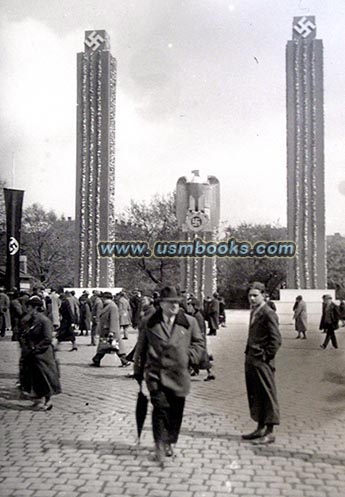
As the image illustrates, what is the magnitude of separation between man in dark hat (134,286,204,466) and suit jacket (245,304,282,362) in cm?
83

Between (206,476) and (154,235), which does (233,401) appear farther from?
(154,235)

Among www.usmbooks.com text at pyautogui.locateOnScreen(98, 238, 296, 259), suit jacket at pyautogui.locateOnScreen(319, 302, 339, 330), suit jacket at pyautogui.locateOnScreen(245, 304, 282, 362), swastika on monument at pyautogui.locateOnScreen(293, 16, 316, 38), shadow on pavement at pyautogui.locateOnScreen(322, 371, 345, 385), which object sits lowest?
shadow on pavement at pyautogui.locateOnScreen(322, 371, 345, 385)

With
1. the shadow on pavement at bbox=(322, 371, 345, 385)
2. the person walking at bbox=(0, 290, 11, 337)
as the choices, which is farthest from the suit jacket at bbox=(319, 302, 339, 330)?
the person walking at bbox=(0, 290, 11, 337)

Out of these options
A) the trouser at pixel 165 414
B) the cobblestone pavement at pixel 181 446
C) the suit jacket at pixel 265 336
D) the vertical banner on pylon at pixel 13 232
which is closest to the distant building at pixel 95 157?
the vertical banner on pylon at pixel 13 232

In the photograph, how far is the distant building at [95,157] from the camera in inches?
968

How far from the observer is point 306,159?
2583 centimetres

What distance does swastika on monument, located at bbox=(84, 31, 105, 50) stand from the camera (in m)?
22.7

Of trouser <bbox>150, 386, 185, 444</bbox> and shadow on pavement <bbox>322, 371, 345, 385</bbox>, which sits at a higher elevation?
trouser <bbox>150, 386, 185, 444</bbox>

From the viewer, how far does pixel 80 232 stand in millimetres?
27688

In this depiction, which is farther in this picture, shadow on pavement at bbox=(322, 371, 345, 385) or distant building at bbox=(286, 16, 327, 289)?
distant building at bbox=(286, 16, 327, 289)

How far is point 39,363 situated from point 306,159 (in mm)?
20226

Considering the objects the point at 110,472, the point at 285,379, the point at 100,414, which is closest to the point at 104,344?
the point at 285,379

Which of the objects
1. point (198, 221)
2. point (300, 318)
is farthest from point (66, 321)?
point (198, 221)

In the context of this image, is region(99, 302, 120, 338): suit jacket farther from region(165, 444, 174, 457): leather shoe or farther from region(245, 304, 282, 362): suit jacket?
region(165, 444, 174, 457): leather shoe
